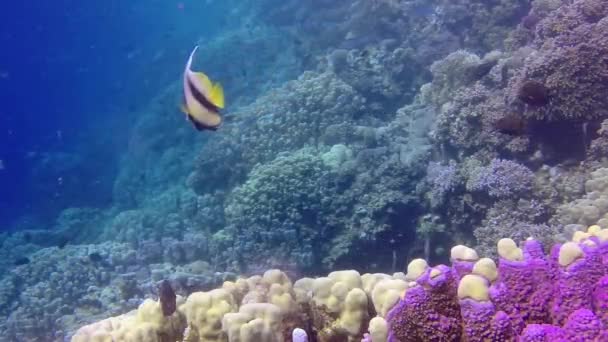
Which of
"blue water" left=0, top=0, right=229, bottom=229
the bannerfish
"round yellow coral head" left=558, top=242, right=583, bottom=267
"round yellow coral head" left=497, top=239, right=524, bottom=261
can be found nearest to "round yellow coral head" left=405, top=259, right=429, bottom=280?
"round yellow coral head" left=497, top=239, right=524, bottom=261

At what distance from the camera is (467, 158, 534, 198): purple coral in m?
6.43

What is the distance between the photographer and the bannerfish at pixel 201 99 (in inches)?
96.3

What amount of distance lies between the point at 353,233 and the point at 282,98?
5004 millimetres

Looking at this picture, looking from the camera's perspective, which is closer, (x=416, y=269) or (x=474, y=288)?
(x=474, y=288)

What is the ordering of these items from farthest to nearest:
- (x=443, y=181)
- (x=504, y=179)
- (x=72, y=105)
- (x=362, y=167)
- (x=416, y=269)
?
1. (x=72, y=105)
2. (x=362, y=167)
3. (x=443, y=181)
4. (x=504, y=179)
5. (x=416, y=269)

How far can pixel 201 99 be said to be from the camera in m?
2.49

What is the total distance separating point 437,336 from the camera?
7.20ft

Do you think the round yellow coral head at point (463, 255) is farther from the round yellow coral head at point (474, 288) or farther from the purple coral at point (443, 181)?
the purple coral at point (443, 181)

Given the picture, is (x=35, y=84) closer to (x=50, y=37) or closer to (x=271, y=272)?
(x=50, y=37)

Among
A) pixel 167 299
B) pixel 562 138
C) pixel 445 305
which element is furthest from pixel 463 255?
pixel 562 138

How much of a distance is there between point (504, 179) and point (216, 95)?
523 centimetres

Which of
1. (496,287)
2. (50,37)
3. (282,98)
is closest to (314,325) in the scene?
(496,287)

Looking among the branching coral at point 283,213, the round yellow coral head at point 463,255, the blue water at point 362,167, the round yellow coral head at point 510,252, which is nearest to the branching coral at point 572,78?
the blue water at point 362,167

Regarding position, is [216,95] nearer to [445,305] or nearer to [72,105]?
[445,305]
